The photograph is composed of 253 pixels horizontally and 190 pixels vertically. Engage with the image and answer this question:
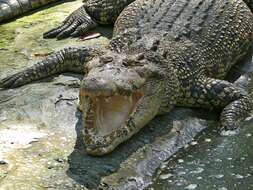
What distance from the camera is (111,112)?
4312 mm

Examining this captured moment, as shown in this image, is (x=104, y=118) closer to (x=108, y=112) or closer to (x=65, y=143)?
(x=108, y=112)

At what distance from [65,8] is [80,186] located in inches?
154

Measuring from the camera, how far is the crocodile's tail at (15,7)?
281 inches

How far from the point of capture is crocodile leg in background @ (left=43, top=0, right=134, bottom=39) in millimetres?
6559

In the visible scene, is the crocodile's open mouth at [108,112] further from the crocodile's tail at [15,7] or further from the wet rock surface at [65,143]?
the crocodile's tail at [15,7]

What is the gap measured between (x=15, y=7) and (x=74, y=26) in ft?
3.38

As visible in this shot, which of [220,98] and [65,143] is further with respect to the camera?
[220,98]

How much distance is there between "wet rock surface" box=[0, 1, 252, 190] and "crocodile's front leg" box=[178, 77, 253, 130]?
3.7 inches

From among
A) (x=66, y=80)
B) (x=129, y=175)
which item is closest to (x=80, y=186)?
(x=129, y=175)

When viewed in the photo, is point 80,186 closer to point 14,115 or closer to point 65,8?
point 14,115

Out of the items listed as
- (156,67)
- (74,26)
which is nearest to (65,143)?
(156,67)

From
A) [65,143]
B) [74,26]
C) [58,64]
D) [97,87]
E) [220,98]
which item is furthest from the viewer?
[74,26]

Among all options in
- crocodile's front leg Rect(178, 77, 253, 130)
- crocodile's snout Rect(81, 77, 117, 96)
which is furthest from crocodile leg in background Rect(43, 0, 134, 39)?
crocodile's snout Rect(81, 77, 117, 96)

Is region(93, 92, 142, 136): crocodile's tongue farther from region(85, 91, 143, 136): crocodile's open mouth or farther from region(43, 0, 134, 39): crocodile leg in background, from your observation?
region(43, 0, 134, 39): crocodile leg in background
